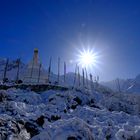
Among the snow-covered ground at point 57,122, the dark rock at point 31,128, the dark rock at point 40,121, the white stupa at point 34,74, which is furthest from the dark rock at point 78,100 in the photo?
the white stupa at point 34,74

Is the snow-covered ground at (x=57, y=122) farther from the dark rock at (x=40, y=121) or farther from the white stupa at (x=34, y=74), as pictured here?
the white stupa at (x=34, y=74)

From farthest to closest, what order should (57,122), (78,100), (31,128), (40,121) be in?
(78,100)
(40,121)
(57,122)
(31,128)

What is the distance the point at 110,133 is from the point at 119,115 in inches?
426

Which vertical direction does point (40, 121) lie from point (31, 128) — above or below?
above

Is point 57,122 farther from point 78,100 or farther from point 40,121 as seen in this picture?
point 78,100

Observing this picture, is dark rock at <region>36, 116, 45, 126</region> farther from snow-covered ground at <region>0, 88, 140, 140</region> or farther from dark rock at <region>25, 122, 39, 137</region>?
dark rock at <region>25, 122, 39, 137</region>

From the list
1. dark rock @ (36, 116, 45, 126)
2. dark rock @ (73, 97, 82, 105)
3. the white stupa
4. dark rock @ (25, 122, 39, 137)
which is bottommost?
dark rock @ (25, 122, 39, 137)

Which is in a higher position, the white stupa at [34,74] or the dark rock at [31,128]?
the white stupa at [34,74]

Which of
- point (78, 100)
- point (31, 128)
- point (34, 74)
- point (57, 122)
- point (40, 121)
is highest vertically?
point (34, 74)

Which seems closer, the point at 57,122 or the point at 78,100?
the point at 57,122

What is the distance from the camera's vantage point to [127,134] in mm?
19719

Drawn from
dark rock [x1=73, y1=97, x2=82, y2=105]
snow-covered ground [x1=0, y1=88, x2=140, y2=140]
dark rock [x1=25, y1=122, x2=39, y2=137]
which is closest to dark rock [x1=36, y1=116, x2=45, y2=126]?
snow-covered ground [x1=0, y1=88, x2=140, y2=140]

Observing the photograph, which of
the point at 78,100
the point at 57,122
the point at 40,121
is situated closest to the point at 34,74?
the point at 78,100

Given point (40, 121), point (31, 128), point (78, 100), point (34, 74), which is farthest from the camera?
point (34, 74)
